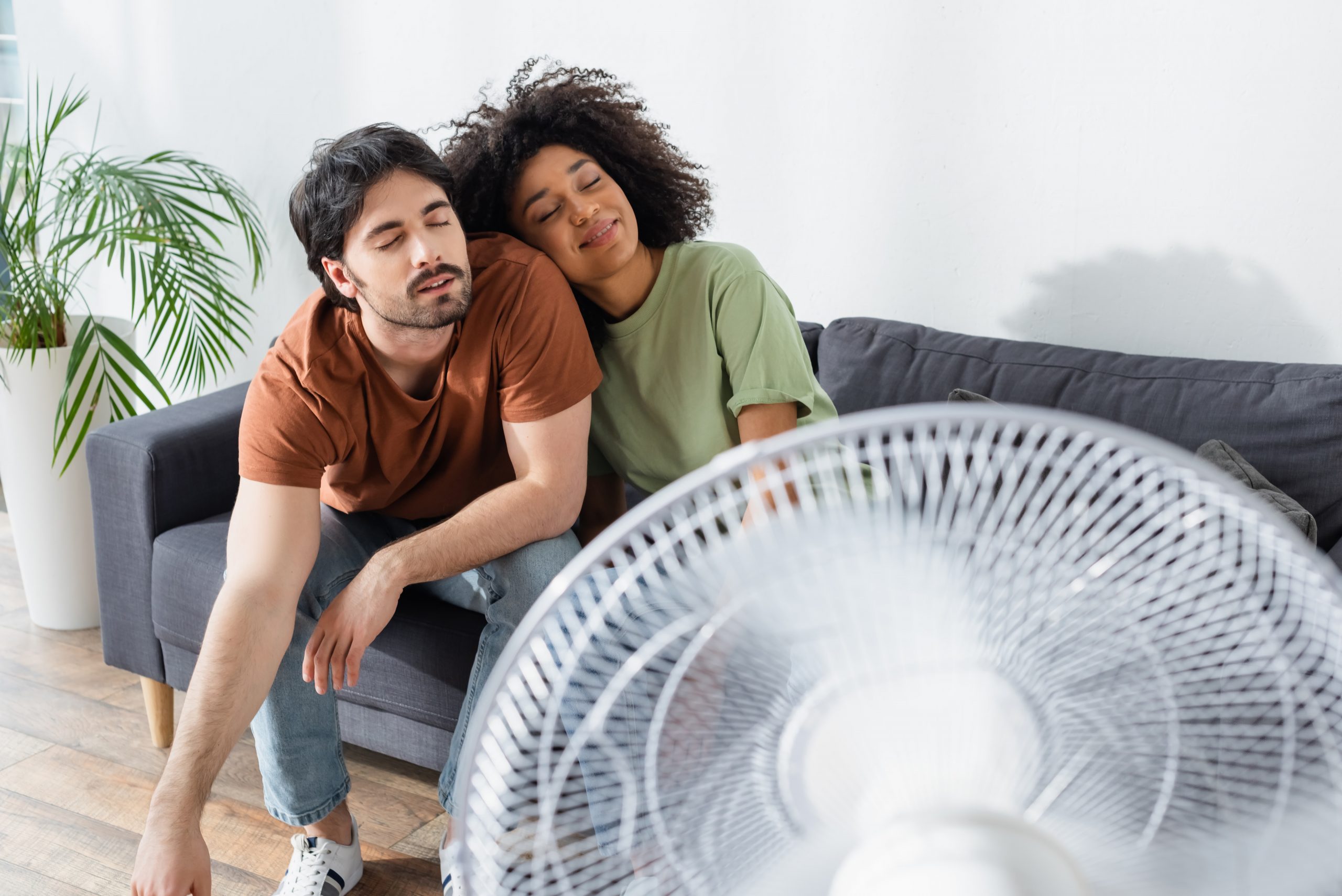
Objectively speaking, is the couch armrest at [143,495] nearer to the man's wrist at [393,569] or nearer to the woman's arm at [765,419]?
the man's wrist at [393,569]

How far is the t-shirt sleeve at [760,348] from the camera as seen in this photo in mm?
1430

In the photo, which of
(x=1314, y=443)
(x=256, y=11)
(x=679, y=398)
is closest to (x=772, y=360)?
(x=679, y=398)

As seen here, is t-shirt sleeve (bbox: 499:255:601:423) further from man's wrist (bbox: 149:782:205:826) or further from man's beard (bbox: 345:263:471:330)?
man's wrist (bbox: 149:782:205:826)

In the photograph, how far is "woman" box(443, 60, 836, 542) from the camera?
1472 millimetres

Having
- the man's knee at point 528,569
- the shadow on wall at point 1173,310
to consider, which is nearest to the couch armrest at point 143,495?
the man's knee at point 528,569

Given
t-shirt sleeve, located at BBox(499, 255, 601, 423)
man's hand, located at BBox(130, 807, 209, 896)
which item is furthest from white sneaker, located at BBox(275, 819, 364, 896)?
t-shirt sleeve, located at BBox(499, 255, 601, 423)

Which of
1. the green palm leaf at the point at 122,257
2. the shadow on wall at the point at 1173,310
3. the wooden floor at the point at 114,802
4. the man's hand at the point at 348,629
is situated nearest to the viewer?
the man's hand at the point at 348,629

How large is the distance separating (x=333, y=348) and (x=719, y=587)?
107cm

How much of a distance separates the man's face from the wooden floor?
29.7 inches

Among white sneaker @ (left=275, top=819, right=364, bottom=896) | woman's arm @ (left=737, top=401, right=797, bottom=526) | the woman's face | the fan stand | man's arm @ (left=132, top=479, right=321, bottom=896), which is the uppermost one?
the woman's face

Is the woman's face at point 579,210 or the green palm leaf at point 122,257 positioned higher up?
the woman's face at point 579,210

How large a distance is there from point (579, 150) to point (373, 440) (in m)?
0.46

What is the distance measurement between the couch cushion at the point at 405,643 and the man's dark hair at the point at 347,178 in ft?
1.42

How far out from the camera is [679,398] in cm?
152
